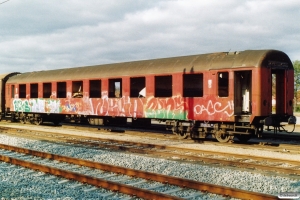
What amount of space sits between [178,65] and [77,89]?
833 cm

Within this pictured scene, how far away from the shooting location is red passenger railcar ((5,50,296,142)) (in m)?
12.3

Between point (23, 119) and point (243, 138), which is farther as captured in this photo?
point (23, 119)

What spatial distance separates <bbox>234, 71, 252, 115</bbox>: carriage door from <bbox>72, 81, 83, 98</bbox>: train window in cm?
1010

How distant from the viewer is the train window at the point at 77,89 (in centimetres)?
1981

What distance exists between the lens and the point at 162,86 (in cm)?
1661

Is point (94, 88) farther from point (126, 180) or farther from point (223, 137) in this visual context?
point (126, 180)

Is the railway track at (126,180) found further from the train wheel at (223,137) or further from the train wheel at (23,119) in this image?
the train wheel at (23,119)

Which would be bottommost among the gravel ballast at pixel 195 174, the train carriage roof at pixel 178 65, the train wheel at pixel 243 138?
the gravel ballast at pixel 195 174

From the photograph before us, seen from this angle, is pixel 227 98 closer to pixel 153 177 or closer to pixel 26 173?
pixel 153 177

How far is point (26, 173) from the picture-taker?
8.25 metres

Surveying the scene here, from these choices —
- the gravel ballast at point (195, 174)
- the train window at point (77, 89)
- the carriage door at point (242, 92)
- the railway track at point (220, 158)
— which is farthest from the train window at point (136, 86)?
the gravel ballast at point (195, 174)

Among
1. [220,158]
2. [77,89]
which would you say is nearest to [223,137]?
[220,158]

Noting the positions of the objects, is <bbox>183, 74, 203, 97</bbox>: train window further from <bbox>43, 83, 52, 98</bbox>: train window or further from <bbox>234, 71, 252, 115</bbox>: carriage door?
<bbox>43, 83, 52, 98</bbox>: train window

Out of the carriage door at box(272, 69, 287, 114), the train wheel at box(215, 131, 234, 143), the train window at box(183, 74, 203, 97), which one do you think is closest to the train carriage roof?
the carriage door at box(272, 69, 287, 114)
